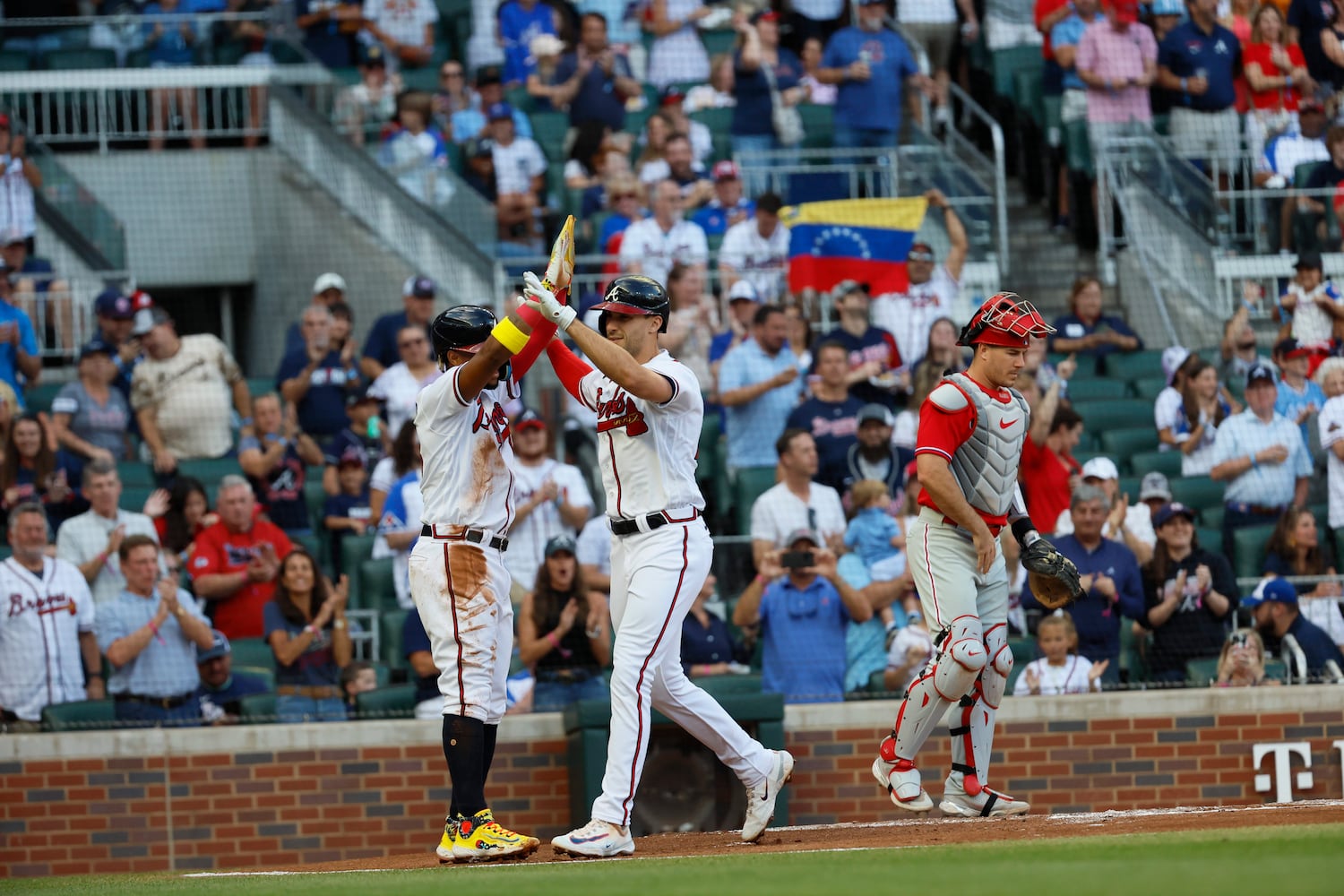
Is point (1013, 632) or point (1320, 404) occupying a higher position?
point (1320, 404)

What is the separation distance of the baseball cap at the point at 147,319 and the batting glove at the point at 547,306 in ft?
18.9

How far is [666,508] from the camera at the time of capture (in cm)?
683

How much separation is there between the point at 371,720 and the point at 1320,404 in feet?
19.6

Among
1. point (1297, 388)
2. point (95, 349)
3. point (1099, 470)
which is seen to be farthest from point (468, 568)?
point (1297, 388)

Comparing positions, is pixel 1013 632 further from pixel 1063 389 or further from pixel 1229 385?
pixel 1229 385

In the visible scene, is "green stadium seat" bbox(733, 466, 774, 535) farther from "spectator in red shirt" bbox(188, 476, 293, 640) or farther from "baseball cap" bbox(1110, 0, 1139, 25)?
"baseball cap" bbox(1110, 0, 1139, 25)

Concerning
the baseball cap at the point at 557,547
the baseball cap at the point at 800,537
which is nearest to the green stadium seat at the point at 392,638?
the baseball cap at the point at 557,547

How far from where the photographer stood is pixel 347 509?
36.3 ft

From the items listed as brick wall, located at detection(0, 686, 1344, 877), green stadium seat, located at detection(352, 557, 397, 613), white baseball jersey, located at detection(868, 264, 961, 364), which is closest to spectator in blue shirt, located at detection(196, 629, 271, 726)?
brick wall, located at detection(0, 686, 1344, 877)

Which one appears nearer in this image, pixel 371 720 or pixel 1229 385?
pixel 371 720

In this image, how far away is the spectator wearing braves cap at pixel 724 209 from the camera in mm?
13789

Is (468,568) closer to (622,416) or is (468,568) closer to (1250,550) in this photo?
(622,416)

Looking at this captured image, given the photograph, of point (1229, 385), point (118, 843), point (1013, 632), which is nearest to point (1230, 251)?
point (1229, 385)

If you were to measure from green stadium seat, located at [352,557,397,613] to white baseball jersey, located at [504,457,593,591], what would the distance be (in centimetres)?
69
